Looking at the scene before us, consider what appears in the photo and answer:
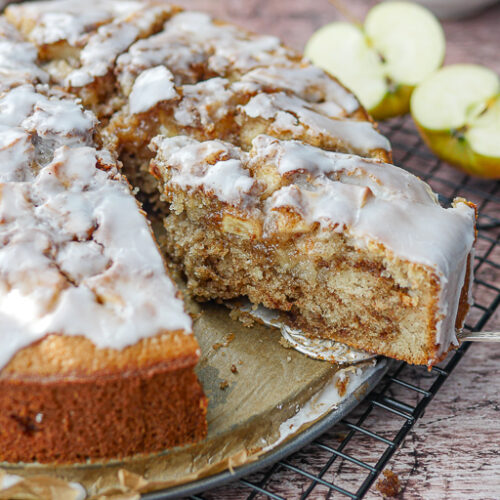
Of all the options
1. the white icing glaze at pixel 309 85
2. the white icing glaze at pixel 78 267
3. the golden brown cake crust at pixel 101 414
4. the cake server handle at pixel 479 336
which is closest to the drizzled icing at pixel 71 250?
the white icing glaze at pixel 78 267

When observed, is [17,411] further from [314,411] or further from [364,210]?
[364,210]

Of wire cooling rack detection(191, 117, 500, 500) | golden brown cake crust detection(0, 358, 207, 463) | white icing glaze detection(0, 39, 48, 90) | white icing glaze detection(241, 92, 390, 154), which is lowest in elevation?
wire cooling rack detection(191, 117, 500, 500)

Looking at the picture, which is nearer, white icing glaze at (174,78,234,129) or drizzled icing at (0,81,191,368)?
drizzled icing at (0,81,191,368)

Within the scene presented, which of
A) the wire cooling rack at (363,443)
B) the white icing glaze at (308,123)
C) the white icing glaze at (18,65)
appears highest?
the white icing glaze at (308,123)

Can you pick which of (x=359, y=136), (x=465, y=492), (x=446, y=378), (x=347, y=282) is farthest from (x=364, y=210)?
(x=465, y=492)

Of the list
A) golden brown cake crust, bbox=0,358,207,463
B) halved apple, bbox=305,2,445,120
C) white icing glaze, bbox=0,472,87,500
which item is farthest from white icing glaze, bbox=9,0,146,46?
white icing glaze, bbox=0,472,87,500

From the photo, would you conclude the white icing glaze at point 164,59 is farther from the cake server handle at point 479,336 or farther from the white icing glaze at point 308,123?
the cake server handle at point 479,336

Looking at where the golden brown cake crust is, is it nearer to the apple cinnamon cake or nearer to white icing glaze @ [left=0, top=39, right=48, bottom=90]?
the apple cinnamon cake
